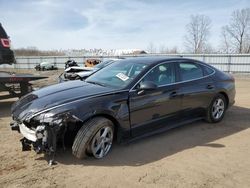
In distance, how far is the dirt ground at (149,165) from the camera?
3639 mm

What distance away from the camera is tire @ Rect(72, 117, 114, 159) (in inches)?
158

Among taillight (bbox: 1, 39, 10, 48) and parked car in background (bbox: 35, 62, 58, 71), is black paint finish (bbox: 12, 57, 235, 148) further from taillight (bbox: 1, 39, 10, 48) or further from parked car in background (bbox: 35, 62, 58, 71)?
parked car in background (bbox: 35, 62, 58, 71)

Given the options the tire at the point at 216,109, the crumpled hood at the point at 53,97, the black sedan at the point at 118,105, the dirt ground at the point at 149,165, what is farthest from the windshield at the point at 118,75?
the tire at the point at 216,109

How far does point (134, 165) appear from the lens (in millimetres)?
4117

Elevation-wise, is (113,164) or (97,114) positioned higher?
(97,114)

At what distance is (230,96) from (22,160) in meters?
4.81

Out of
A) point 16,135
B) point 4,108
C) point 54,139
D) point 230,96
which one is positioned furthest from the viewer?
point 4,108

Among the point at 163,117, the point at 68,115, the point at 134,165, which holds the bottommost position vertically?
the point at 134,165

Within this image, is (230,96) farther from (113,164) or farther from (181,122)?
(113,164)

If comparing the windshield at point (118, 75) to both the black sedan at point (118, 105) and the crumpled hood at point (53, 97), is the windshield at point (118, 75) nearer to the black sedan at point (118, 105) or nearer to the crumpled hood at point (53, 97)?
the black sedan at point (118, 105)

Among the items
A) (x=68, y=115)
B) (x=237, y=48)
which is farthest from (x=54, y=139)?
(x=237, y=48)

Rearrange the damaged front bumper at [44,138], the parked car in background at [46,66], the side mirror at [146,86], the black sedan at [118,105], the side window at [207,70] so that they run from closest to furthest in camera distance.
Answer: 1. the damaged front bumper at [44,138]
2. the black sedan at [118,105]
3. the side mirror at [146,86]
4. the side window at [207,70]
5. the parked car in background at [46,66]

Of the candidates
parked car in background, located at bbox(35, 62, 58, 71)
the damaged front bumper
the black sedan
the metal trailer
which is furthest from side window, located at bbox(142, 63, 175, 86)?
parked car in background, located at bbox(35, 62, 58, 71)

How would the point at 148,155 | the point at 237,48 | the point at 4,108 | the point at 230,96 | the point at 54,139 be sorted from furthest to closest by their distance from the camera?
the point at 237,48 → the point at 4,108 → the point at 230,96 → the point at 148,155 → the point at 54,139
